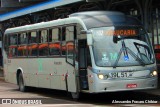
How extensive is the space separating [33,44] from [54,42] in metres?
2.23

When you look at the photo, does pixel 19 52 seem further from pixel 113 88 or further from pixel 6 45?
pixel 113 88

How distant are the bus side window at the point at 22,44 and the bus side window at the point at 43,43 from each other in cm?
165

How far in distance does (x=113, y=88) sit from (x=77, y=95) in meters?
1.73

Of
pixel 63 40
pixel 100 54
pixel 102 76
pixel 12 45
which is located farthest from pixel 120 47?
pixel 12 45

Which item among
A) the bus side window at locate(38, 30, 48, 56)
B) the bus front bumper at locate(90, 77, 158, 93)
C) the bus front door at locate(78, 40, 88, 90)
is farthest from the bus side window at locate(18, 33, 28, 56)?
the bus front bumper at locate(90, 77, 158, 93)

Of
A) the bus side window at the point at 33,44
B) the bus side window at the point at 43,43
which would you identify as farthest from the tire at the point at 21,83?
the bus side window at the point at 43,43

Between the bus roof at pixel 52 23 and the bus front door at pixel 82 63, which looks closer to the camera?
the bus front door at pixel 82 63

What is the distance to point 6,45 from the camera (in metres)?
21.9

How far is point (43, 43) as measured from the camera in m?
17.7

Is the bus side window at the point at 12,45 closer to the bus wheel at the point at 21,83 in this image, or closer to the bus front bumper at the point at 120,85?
the bus wheel at the point at 21,83

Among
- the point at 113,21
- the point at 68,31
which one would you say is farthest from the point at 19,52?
the point at 113,21

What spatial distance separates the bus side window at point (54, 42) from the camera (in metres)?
16.4

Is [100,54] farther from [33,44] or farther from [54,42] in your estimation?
[33,44]

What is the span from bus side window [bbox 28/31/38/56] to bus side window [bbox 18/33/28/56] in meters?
0.44
